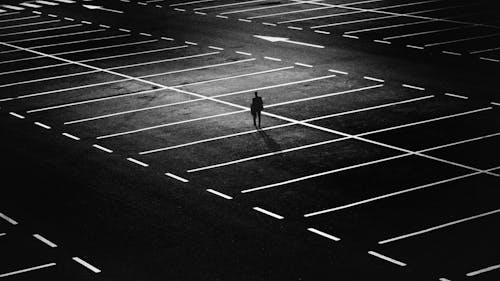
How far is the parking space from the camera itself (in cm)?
1702

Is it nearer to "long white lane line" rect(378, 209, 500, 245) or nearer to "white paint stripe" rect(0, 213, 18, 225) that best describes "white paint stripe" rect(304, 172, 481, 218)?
"long white lane line" rect(378, 209, 500, 245)

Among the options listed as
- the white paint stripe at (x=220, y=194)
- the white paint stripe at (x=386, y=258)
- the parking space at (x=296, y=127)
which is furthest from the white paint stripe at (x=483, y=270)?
the white paint stripe at (x=220, y=194)

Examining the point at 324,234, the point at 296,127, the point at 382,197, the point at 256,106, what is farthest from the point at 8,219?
the point at 296,127

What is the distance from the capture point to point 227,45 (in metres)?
33.2

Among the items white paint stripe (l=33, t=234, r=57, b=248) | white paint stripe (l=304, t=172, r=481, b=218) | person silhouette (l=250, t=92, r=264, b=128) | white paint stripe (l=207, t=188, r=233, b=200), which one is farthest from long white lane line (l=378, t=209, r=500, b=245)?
person silhouette (l=250, t=92, r=264, b=128)

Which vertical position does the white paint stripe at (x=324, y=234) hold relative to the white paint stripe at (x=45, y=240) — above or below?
above

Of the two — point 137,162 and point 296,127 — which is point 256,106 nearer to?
point 296,127

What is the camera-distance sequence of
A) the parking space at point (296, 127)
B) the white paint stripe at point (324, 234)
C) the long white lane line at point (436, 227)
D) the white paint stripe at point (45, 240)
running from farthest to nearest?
the parking space at point (296, 127), the white paint stripe at point (45, 240), the white paint stripe at point (324, 234), the long white lane line at point (436, 227)

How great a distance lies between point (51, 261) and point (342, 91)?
12488 millimetres

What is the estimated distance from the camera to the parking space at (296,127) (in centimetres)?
1702

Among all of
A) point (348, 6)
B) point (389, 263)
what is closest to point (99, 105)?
point (389, 263)

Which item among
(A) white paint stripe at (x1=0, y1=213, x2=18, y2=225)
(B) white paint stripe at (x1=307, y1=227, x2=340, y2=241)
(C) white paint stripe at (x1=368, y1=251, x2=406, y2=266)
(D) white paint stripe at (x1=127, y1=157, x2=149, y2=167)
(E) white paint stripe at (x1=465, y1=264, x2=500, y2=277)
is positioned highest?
(E) white paint stripe at (x1=465, y1=264, x2=500, y2=277)

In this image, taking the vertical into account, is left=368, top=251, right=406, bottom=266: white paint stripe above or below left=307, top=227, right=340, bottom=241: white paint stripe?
above

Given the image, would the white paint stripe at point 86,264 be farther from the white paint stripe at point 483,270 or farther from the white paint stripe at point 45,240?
the white paint stripe at point 483,270
